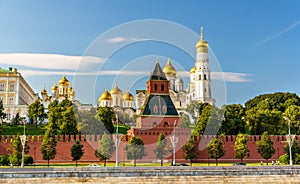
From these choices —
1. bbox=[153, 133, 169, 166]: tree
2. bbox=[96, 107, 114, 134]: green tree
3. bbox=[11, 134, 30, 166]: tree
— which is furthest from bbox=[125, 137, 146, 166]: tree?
bbox=[96, 107, 114, 134]: green tree

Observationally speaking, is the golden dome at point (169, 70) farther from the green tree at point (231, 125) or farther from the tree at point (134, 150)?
the tree at point (134, 150)

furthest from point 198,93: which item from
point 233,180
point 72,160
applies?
point 233,180

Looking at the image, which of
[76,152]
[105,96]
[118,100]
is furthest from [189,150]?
[118,100]

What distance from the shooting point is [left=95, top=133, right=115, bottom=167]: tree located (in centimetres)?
4555

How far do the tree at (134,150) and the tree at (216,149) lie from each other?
25.5ft

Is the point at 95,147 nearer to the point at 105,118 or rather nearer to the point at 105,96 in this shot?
the point at 105,118

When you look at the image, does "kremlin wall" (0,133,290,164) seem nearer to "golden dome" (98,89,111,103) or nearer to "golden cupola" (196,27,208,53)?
"golden dome" (98,89,111,103)

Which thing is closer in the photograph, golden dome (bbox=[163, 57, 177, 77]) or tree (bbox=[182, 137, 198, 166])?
tree (bbox=[182, 137, 198, 166])

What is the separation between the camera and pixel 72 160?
4778 cm

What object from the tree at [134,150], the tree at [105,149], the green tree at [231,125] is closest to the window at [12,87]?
the tree at [105,149]

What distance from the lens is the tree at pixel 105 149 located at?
149 ft

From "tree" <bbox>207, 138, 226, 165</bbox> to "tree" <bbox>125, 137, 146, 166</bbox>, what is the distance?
776 cm

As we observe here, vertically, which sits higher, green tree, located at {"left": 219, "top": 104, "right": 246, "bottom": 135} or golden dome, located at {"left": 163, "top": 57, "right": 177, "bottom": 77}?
golden dome, located at {"left": 163, "top": 57, "right": 177, "bottom": 77}

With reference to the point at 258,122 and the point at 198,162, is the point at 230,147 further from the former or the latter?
the point at 258,122
